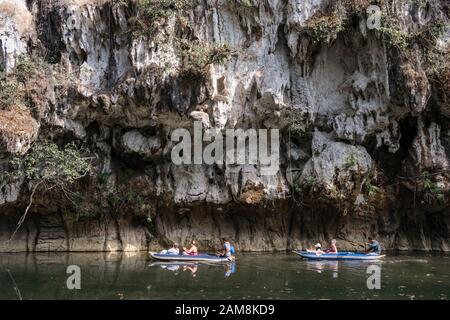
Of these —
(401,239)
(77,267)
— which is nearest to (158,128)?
(77,267)

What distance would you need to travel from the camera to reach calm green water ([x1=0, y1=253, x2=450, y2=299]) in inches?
567

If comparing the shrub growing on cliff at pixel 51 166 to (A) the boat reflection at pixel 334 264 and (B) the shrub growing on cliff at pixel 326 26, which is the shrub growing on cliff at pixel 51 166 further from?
(B) the shrub growing on cliff at pixel 326 26

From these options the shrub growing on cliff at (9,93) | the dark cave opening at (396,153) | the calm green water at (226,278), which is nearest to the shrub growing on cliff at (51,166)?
the shrub growing on cliff at (9,93)

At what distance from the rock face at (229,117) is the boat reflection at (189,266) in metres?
4.60

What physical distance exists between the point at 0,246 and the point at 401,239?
2077cm

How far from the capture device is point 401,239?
86.8 feet

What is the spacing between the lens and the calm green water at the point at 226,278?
14406 millimetres

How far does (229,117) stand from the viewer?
2402 centimetres

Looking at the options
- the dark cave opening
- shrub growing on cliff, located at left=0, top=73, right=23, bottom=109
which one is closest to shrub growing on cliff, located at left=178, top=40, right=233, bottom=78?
shrub growing on cliff, located at left=0, top=73, right=23, bottom=109

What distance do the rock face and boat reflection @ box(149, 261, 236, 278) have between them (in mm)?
4600

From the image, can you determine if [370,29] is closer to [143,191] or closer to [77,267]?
[143,191]

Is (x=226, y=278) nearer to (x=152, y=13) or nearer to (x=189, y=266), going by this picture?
(x=189, y=266)

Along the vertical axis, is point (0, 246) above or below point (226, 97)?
below

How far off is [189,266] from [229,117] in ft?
24.4
